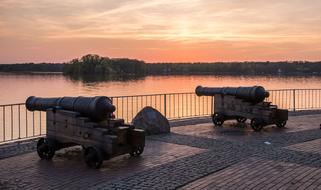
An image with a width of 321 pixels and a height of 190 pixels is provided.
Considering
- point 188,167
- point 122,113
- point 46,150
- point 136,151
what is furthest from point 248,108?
point 46,150

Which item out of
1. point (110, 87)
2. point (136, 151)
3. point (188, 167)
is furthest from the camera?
point (110, 87)

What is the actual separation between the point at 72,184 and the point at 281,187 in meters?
3.17

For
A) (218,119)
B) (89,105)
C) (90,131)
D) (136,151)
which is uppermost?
(89,105)

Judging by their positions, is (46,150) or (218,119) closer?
(46,150)

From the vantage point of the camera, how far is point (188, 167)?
313 inches

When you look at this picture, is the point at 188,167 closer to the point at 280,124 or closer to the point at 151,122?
the point at 151,122

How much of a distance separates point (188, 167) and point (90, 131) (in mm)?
1994

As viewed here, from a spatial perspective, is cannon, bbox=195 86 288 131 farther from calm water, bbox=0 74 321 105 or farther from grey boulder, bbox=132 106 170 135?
calm water, bbox=0 74 321 105

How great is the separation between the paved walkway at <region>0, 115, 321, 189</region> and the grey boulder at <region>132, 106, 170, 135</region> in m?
0.42

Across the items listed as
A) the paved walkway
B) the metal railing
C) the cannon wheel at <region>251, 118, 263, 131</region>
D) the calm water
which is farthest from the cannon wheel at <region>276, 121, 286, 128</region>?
the calm water

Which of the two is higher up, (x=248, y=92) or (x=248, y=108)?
(x=248, y=92)

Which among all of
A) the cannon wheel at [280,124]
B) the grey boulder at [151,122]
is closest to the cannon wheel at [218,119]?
the cannon wheel at [280,124]

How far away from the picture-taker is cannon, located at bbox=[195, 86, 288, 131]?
44.2 ft

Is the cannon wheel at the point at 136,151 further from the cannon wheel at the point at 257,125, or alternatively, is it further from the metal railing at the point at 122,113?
the cannon wheel at the point at 257,125
